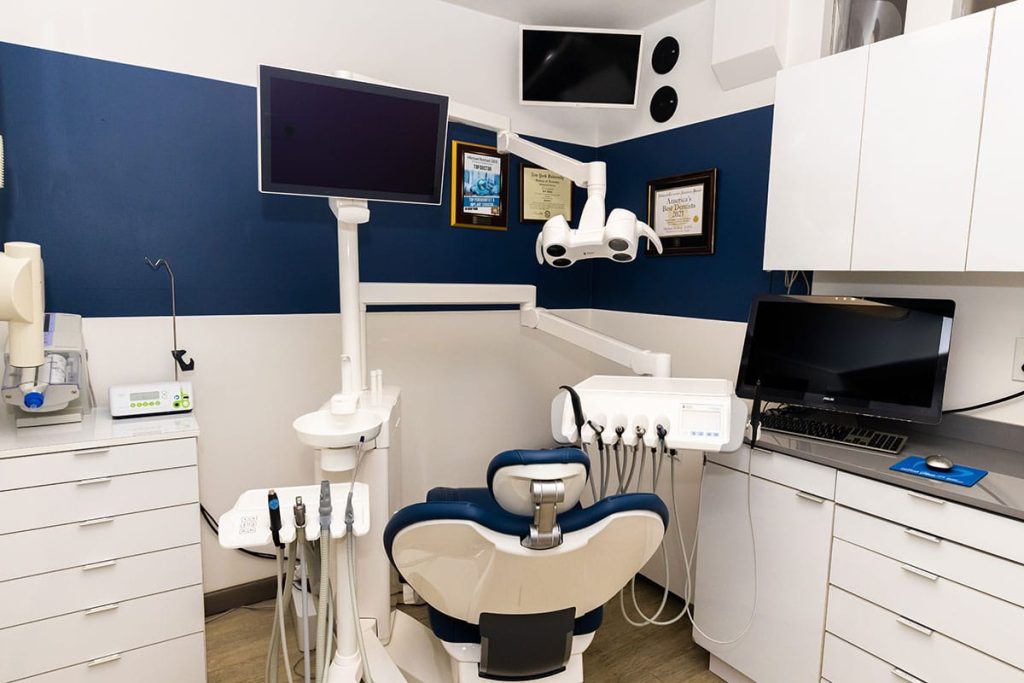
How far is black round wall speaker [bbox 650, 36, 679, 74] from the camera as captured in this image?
283cm

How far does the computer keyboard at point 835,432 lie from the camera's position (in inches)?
73.9

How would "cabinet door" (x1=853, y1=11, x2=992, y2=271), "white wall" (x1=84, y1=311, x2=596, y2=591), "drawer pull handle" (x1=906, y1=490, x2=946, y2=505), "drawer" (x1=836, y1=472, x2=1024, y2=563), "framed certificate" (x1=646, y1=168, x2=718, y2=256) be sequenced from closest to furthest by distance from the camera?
"drawer" (x1=836, y1=472, x2=1024, y2=563)
"drawer pull handle" (x1=906, y1=490, x2=946, y2=505)
"cabinet door" (x1=853, y1=11, x2=992, y2=271)
"white wall" (x1=84, y1=311, x2=596, y2=591)
"framed certificate" (x1=646, y1=168, x2=718, y2=256)

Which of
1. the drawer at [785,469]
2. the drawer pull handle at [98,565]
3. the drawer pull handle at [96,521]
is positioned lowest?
the drawer pull handle at [98,565]

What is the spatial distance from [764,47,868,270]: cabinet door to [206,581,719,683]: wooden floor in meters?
1.58

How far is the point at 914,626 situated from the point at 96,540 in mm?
2407

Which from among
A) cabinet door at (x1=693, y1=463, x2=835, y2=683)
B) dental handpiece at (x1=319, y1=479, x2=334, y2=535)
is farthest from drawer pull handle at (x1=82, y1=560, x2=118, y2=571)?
cabinet door at (x1=693, y1=463, x2=835, y2=683)

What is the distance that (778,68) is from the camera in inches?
92.4

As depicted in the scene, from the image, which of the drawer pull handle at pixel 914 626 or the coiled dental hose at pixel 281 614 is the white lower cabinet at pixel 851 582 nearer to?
the drawer pull handle at pixel 914 626

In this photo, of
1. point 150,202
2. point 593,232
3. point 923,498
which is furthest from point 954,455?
point 150,202

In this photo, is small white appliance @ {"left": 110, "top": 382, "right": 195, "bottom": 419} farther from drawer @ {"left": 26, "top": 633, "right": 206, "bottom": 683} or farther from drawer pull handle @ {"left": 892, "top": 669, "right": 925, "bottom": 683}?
drawer pull handle @ {"left": 892, "top": 669, "right": 925, "bottom": 683}

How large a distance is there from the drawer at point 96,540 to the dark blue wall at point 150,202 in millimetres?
815

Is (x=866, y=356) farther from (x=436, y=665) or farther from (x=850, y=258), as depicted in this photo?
(x=436, y=665)

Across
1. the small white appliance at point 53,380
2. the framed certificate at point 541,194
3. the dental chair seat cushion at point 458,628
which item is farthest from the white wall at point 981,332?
the small white appliance at point 53,380

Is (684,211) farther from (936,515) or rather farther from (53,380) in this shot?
(53,380)
